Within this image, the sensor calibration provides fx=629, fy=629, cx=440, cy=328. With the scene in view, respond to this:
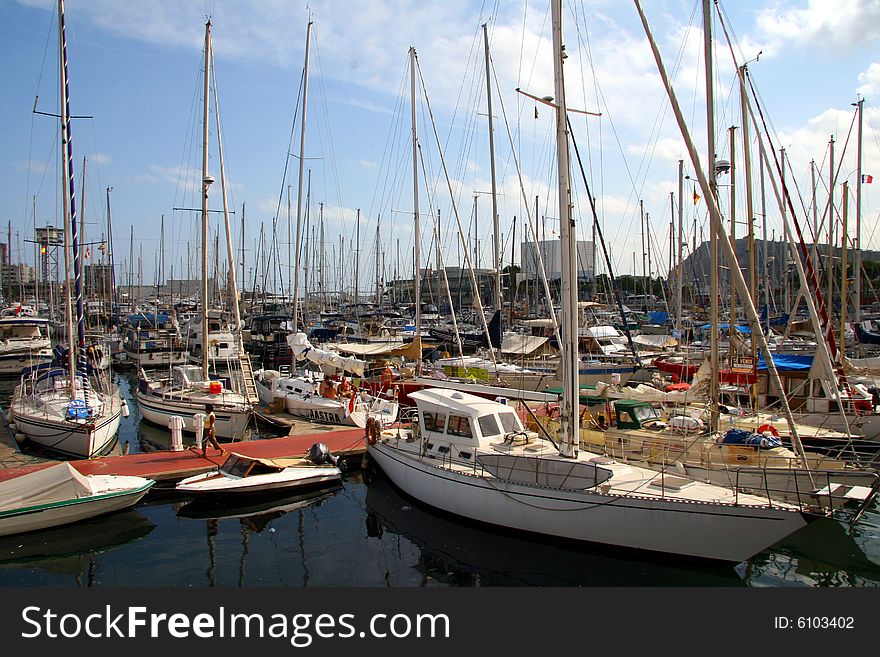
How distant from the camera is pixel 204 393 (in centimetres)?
2695

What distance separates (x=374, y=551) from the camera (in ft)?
47.1

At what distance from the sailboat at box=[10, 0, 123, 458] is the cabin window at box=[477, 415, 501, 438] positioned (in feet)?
43.7

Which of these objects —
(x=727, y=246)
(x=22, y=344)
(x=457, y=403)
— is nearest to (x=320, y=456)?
(x=457, y=403)

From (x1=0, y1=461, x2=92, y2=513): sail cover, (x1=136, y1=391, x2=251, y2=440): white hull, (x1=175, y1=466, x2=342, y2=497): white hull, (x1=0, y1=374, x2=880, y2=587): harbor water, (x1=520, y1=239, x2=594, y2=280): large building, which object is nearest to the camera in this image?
→ (x1=0, y1=374, x2=880, y2=587): harbor water

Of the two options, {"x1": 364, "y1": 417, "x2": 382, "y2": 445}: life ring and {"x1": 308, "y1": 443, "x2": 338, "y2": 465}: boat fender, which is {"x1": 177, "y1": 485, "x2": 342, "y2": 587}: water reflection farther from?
{"x1": 364, "y1": 417, "x2": 382, "y2": 445}: life ring

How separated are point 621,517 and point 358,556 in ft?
19.0

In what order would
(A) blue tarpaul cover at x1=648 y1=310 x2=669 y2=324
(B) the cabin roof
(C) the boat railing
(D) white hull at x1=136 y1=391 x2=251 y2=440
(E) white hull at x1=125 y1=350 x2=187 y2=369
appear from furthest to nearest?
1. (A) blue tarpaul cover at x1=648 y1=310 x2=669 y2=324
2. (E) white hull at x1=125 y1=350 x2=187 y2=369
3. (D) white hull at x1=136 y1=391 x2=251 y2=440
4. (B) the cabin roof
5. (C) the boat railing

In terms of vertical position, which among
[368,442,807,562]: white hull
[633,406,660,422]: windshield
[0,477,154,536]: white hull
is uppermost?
[633,406,660,422]: windshield

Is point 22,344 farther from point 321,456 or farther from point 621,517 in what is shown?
point 621,517


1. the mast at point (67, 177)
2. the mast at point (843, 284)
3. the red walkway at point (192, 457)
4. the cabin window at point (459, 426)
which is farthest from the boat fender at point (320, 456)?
the mast at point (843, 284)

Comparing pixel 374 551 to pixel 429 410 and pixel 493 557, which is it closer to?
pixel 493 557

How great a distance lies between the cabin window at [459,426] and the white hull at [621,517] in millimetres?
1105

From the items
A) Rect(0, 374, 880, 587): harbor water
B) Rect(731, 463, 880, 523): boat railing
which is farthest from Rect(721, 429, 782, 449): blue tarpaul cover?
Rect(0, 374, 880, 587): harbor water

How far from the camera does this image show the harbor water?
12703 millimetres
